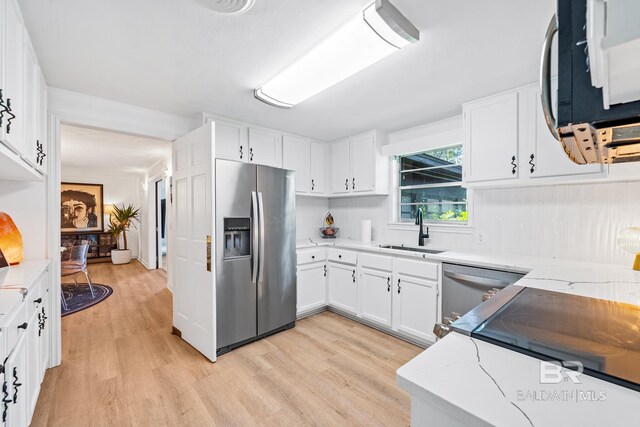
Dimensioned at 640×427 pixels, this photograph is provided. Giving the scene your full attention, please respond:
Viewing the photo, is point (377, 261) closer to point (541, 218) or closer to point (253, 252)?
point (253, 252)

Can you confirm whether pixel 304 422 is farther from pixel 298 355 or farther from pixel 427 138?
pixel 427 138

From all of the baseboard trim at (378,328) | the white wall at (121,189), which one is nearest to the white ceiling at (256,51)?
the baseboard trim at (378,328)

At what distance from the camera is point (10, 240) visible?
6.63 feet

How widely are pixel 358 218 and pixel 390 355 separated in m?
1.88

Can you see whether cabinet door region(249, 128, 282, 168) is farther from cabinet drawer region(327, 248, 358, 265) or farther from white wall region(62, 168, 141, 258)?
white wall region(62, 168, 141, 258)

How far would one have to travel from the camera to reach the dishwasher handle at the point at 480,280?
207cm

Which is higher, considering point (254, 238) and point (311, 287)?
point (254, 238)

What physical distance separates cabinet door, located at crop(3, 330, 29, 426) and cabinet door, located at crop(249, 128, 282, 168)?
2333mm

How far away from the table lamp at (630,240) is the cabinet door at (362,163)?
2144 mm

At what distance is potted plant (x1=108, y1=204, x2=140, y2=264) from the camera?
6.68 meters

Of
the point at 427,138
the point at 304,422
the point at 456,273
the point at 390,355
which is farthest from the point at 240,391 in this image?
the point at 427,138

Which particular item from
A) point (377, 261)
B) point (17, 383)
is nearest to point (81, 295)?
point (17, 383)

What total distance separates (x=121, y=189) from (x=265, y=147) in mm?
5999

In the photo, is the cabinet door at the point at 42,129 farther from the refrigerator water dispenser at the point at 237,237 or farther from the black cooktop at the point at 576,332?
the black cooktop at the point at 576,332
